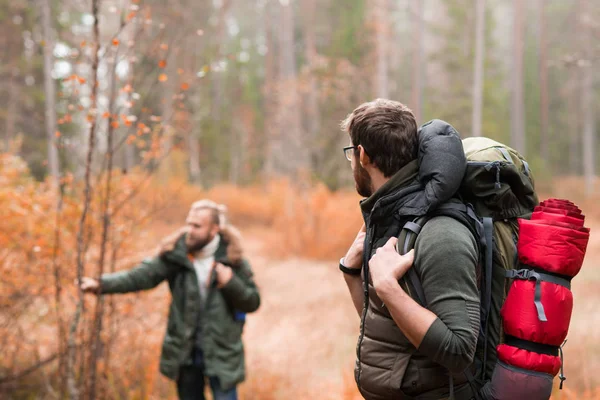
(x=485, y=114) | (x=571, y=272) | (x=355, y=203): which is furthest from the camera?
(x=485, y=114)

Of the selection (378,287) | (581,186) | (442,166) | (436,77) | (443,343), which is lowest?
(581,186)

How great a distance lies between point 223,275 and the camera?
3.51 m

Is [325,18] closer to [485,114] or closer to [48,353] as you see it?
[485,114]

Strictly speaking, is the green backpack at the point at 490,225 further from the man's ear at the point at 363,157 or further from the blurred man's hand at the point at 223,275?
the blurred man's hand at the point at 223,275

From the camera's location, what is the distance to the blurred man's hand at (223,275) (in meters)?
3.50

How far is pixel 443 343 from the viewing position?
5.40 ft

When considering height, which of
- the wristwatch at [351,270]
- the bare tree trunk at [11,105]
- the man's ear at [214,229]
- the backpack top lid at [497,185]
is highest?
the bare tree trunk at [11,105]

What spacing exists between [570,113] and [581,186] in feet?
16.5

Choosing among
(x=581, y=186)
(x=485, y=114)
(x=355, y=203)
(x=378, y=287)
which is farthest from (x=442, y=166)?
Result: (x=581, y=186)

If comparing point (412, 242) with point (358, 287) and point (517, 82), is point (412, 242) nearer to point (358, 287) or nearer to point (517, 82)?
point (358, 287)

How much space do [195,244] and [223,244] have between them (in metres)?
0.21

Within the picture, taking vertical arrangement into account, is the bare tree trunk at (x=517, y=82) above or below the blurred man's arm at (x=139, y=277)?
above

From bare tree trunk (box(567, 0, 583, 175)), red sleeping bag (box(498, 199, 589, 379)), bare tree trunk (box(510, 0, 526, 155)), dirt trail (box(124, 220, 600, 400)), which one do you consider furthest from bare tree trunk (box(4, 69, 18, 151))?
bare tree trunk (box(567, 0, 583, 175))

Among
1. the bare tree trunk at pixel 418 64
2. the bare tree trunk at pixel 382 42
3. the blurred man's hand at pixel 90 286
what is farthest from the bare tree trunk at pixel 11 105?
the blurred man's hand at pixel 90 286
